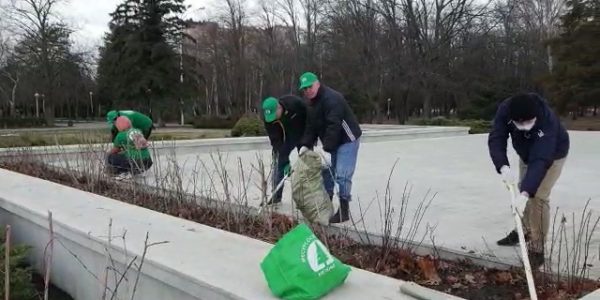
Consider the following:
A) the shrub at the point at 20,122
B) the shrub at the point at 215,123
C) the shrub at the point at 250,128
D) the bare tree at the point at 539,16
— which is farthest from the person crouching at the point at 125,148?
the bare tree at the point at 539,16

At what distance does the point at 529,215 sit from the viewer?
4117 mm

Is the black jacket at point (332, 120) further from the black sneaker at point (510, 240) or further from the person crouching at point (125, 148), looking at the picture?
the person crouching at point (125, 148)

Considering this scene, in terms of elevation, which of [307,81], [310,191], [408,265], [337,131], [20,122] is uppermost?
[307,81]

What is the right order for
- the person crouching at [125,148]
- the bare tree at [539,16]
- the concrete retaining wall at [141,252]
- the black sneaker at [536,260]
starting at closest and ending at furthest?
the concrete retaining wall at [141,252]
the black sneaker at [536,260]
the person crouching at [125,148]
the bare tree at [539,16]

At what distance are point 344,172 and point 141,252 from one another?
2442 mm

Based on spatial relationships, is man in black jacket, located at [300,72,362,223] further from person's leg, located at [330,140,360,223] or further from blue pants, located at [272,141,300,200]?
blue pants, located at [272,141,300,200]

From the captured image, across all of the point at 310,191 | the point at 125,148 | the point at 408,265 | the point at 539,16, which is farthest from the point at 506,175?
the point at 539,16

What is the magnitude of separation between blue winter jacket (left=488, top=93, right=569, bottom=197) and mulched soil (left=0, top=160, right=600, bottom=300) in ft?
2.27

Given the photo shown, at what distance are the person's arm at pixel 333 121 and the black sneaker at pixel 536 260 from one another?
2119 mm

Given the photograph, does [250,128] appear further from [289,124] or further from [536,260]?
[536,260]

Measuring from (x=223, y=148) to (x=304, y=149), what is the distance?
856 cm

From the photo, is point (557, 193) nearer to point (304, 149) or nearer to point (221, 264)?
point (304, 149)

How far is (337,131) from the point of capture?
16.8 feet

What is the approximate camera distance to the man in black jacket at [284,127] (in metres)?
6.07
